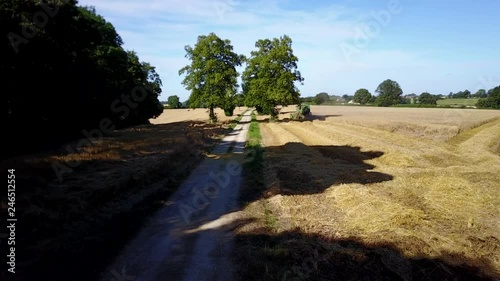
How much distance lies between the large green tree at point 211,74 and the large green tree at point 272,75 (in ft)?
16.1

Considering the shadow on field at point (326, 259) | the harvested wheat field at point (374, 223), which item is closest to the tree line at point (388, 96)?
the harvested wheat field at point (374, 223)

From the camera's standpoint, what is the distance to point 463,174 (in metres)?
16.8

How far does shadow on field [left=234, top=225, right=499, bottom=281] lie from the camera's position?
295 inches

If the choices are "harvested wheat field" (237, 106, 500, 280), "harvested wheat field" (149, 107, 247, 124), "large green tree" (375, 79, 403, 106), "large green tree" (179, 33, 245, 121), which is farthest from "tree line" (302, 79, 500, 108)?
"harvested wheat field" (237, 106, 500, 280)

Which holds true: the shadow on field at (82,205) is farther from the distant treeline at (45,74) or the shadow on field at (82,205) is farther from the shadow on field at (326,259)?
the shadow on field at (326,259)

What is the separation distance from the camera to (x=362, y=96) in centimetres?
17150

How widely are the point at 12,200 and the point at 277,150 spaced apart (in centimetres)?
1803

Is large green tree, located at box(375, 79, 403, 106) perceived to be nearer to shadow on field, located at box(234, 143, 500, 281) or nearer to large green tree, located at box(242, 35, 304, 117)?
large green tree, located at box(242, 35, 304, 117)

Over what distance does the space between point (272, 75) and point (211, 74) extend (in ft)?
36.4

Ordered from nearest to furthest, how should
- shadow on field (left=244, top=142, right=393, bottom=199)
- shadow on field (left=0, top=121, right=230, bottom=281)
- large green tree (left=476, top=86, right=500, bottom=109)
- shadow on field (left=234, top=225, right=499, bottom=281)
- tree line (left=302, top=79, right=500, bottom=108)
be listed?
shadow on field (left=234, top=225, right=499, bottom=281)
shadow on field (left=0, top=121, right=230, bottom=281)
shadow on field (left=244, top=142, right=393, bottom=199)
large green tree (left=476, top=86, right=500, bottom=109)
tree line (left=302, top=79, right=500, bottom=108)

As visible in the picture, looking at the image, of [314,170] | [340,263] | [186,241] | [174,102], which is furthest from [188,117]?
[340,263]

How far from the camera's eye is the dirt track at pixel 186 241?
7910 millimetres

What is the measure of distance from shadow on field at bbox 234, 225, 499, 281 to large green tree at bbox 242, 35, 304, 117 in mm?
49308

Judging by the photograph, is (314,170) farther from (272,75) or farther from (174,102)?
(174,102)
